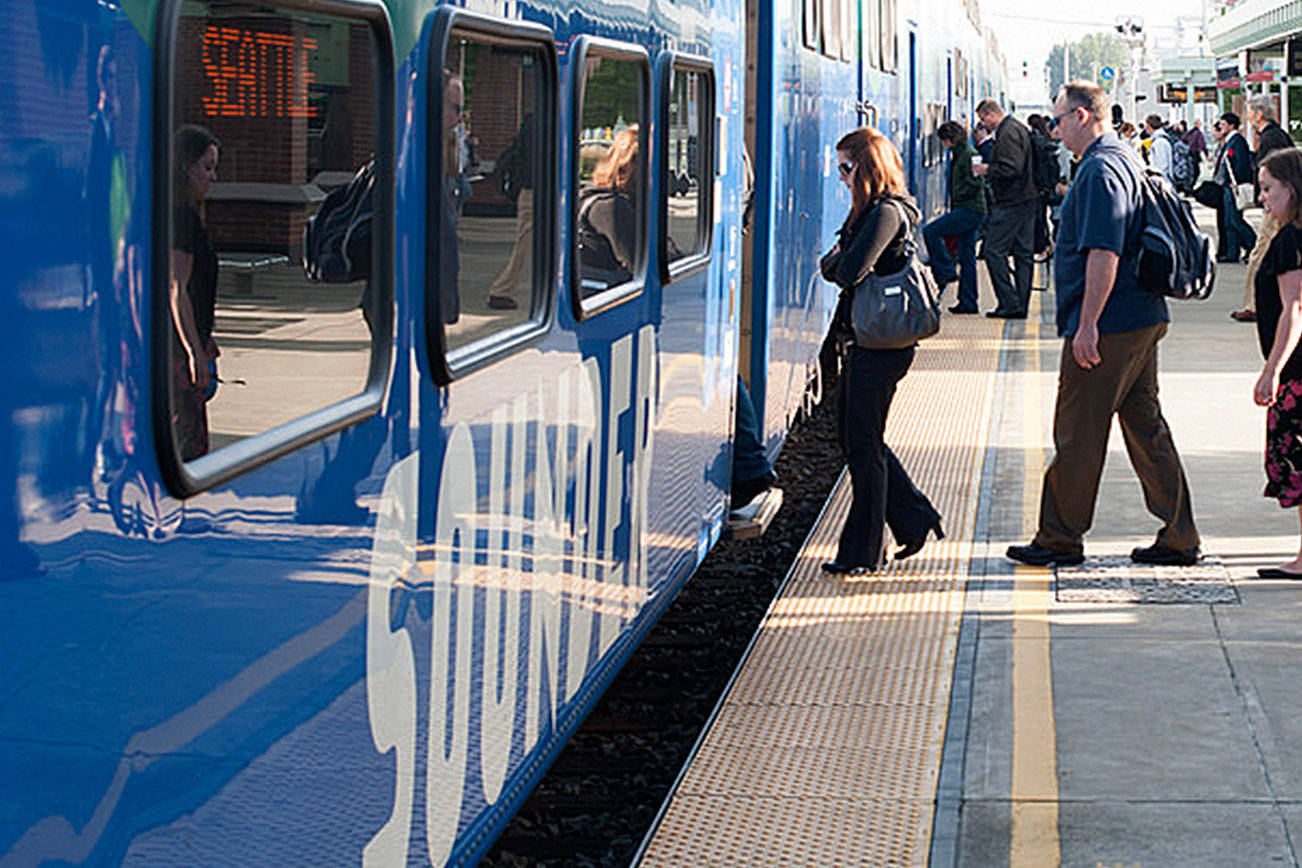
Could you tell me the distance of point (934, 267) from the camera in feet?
58.2

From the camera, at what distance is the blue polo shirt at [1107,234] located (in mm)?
6656

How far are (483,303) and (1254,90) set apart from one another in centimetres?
5324

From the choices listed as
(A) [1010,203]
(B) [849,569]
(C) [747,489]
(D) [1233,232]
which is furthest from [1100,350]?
(D) [1233,232]

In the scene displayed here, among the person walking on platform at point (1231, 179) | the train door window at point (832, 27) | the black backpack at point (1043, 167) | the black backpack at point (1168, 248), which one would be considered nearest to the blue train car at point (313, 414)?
the black backpack at point (1168, 248)

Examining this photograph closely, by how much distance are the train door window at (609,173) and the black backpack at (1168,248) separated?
8.07ft

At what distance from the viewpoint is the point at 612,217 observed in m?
4.67

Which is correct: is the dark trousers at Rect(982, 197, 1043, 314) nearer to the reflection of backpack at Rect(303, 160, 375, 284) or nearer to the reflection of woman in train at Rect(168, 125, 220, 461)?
the reflection of backpack at Rect(303, 160, 375, 284)

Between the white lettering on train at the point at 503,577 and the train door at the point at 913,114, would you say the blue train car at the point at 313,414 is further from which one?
the train door at the point at 913,114

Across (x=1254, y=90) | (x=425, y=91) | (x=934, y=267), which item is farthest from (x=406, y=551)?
(x=1254, y=90)

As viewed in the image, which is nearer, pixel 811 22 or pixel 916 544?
pixel 916 544

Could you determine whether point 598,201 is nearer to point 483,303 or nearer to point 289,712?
point 483,303

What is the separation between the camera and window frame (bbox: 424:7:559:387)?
9.98 feet

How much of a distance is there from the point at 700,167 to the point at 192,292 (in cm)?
398

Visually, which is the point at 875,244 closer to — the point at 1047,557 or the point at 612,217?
the point at 1047,557
